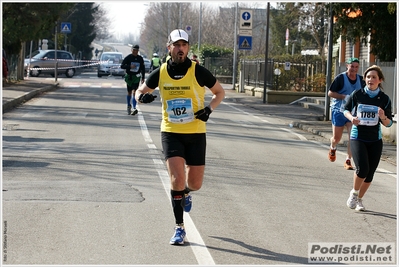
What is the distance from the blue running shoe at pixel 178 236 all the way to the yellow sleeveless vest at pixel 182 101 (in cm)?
90

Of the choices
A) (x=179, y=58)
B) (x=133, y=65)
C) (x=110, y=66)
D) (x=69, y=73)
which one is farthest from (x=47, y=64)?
(x=179, y=58)

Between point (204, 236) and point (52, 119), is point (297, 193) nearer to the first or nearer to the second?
point (204, 236)

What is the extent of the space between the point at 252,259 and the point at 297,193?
3.64 m

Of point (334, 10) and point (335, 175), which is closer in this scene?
point (335, 175)

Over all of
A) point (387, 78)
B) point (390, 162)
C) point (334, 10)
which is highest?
point (334, 10)

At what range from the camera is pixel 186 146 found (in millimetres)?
7391

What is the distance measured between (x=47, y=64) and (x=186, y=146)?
41.1m

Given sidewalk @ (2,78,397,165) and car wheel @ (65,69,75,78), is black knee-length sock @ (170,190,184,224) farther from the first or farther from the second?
car wheel @ (65,69,75,78)

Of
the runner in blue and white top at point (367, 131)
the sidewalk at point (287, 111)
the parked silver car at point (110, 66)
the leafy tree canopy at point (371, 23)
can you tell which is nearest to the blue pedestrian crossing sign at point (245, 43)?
the sidewalk at point (287, 111)

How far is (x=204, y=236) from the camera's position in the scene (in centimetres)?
747

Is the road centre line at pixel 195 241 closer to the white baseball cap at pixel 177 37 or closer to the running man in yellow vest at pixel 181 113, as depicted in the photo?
the running man in yellow vest at pixel 181 113

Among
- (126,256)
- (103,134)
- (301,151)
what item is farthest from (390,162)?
(126,256)

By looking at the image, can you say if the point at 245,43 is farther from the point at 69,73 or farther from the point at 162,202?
the point at 162,202

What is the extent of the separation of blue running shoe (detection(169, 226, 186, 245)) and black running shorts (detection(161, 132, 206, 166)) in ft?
2.17
